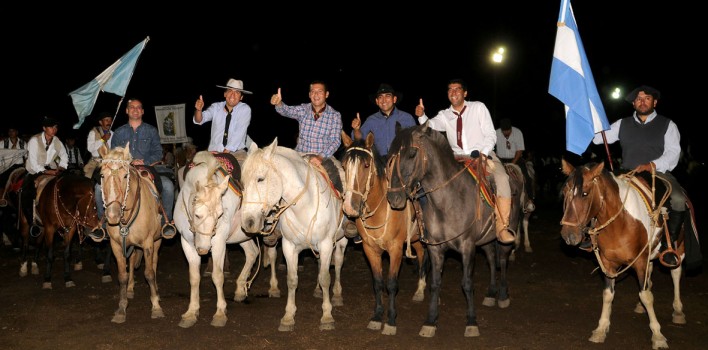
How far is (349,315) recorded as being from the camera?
8.30 meters

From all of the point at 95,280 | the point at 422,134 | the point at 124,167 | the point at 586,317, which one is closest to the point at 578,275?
the point at 586,317

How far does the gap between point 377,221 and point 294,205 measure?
1098mm

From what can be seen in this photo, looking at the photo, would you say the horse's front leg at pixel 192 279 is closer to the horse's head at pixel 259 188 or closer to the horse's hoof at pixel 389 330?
the horse's head at pixel 259 188

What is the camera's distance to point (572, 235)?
22.1 feet

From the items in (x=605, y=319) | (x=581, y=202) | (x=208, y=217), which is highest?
(x=581, y=202)

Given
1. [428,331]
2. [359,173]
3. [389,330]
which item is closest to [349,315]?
[389,330]

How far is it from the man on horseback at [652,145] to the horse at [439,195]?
213 centimetres

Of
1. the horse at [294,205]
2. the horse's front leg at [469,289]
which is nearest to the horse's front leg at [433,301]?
the horse's front leg at [469,289]

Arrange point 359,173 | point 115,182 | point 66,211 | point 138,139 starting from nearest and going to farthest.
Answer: point 359,173 < point 115,182 < point 138,139 < point 66,211

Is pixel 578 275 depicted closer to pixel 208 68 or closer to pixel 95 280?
pixel 95 280

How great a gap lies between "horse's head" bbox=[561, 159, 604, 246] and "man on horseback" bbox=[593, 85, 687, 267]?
923 millimetres

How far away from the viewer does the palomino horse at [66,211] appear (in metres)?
10.1

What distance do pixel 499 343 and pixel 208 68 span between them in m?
27.6

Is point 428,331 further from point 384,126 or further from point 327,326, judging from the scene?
point 384,126
